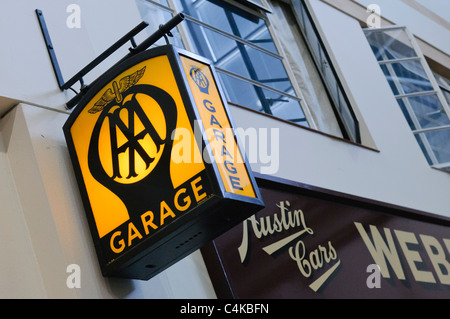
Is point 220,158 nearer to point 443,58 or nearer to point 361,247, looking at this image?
point 361,247

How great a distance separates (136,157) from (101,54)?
55 centimetres

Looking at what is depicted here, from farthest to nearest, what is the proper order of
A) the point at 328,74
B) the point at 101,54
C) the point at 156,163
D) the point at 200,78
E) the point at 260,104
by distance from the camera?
the point at 328,74 < the point at 260,104 < the point at 101,54 < the point at 200,78 < the point at 156,163

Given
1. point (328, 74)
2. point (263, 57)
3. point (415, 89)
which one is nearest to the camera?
point (263, 57)

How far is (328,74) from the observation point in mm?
5375

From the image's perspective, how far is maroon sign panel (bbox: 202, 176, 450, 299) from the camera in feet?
10.6

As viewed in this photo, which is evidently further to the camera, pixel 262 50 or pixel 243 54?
pixel 262 50

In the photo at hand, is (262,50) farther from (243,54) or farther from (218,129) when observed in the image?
(218,129)

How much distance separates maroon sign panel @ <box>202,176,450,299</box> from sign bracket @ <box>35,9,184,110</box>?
0.91 m

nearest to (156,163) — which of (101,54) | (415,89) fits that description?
(101,54)

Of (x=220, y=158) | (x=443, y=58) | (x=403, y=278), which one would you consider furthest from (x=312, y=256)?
(x=443, y=58)

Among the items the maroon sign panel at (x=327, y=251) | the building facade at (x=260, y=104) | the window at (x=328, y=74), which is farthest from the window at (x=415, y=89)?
the maroon sign panel at (x=327, y=251)

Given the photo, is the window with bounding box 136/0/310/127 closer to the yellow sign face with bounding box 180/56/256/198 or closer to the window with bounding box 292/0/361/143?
the window with bounding box 292/0/361/143

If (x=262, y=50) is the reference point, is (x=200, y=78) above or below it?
below

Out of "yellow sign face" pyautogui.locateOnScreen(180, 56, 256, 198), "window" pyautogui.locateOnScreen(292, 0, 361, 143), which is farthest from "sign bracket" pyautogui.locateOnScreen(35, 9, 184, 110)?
"window" pyautogui.locateOnScreen(292, 0, 361, 143)
